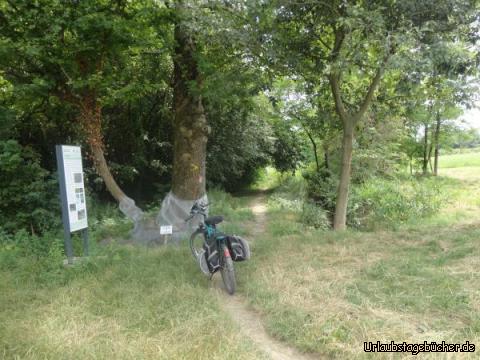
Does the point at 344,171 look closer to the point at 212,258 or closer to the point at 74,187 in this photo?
the point at 212,258

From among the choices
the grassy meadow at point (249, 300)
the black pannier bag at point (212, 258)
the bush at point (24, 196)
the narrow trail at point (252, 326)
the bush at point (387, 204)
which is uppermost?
the bush at point (24, 196)

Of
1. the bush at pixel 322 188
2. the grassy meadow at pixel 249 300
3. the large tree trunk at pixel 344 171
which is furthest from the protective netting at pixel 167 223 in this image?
the bush at pixel 322 188

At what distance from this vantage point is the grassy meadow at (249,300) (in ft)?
9.24

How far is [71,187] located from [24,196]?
1866 millimetres

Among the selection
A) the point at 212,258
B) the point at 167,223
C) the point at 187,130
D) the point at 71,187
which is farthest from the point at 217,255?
the point at 187,130

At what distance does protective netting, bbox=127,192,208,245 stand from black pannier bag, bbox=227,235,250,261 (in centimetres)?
263

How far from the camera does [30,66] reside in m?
6.62

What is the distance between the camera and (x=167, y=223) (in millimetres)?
7379

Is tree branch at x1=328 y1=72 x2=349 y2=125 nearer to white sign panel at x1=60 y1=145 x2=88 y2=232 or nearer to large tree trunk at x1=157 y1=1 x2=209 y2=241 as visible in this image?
large tree trunk at x1=157 y1=1 x2=209 y2=241

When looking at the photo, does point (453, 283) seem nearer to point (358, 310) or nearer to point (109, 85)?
point (358, 310)

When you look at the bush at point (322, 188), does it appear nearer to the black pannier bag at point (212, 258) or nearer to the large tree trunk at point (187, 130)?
the large tree trunk at point (187, 130)

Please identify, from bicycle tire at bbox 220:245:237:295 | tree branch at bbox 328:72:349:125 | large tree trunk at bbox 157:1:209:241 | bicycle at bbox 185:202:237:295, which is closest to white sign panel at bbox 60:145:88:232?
bicycle at bbox 185:202:237:295

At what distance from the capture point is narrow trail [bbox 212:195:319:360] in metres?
2.88

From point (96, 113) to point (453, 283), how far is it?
616 centimetres
